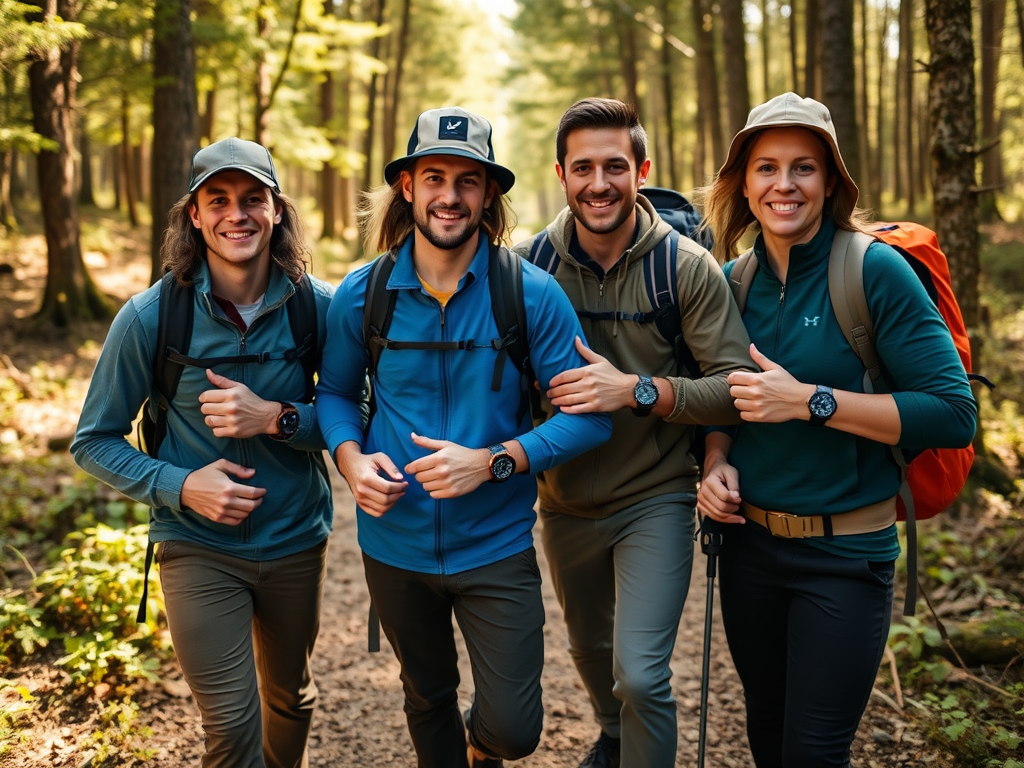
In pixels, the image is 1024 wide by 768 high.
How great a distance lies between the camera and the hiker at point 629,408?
3.56 meters

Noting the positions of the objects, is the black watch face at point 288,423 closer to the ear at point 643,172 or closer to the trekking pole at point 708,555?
the trekking pole at point 708,555

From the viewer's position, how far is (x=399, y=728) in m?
5.16

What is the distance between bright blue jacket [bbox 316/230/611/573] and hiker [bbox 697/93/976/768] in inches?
31.0

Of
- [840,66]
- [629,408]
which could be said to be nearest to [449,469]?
[629,408]

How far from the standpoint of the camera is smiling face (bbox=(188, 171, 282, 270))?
3.58 metres

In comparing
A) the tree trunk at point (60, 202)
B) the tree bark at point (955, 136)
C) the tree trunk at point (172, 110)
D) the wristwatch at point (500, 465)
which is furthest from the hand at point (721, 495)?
the tree trunk at point (60, 202)

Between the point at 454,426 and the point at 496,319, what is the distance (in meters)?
0.52

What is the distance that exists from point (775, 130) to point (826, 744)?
104 inches

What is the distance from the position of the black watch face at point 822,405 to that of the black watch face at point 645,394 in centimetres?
70

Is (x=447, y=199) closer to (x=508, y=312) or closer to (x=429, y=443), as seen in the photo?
(x=508, y=312)

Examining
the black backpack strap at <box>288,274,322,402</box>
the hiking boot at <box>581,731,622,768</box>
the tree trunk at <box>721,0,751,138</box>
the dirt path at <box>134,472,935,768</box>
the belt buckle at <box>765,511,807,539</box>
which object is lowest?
the dirt path at <box>134,472,935,768</box>

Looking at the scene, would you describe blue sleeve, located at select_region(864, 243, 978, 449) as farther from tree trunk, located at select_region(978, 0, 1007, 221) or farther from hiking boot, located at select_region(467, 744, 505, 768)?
tree trunk, located at select_region(978, 0, 1007, 221)

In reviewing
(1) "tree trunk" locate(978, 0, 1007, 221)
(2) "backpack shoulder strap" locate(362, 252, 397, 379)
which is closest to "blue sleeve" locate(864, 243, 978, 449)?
(2) "backpack shoulder strap" locate(362, 252, 397, 379)

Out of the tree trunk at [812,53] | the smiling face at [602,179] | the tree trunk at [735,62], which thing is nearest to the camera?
the smiling face at [602,179]
